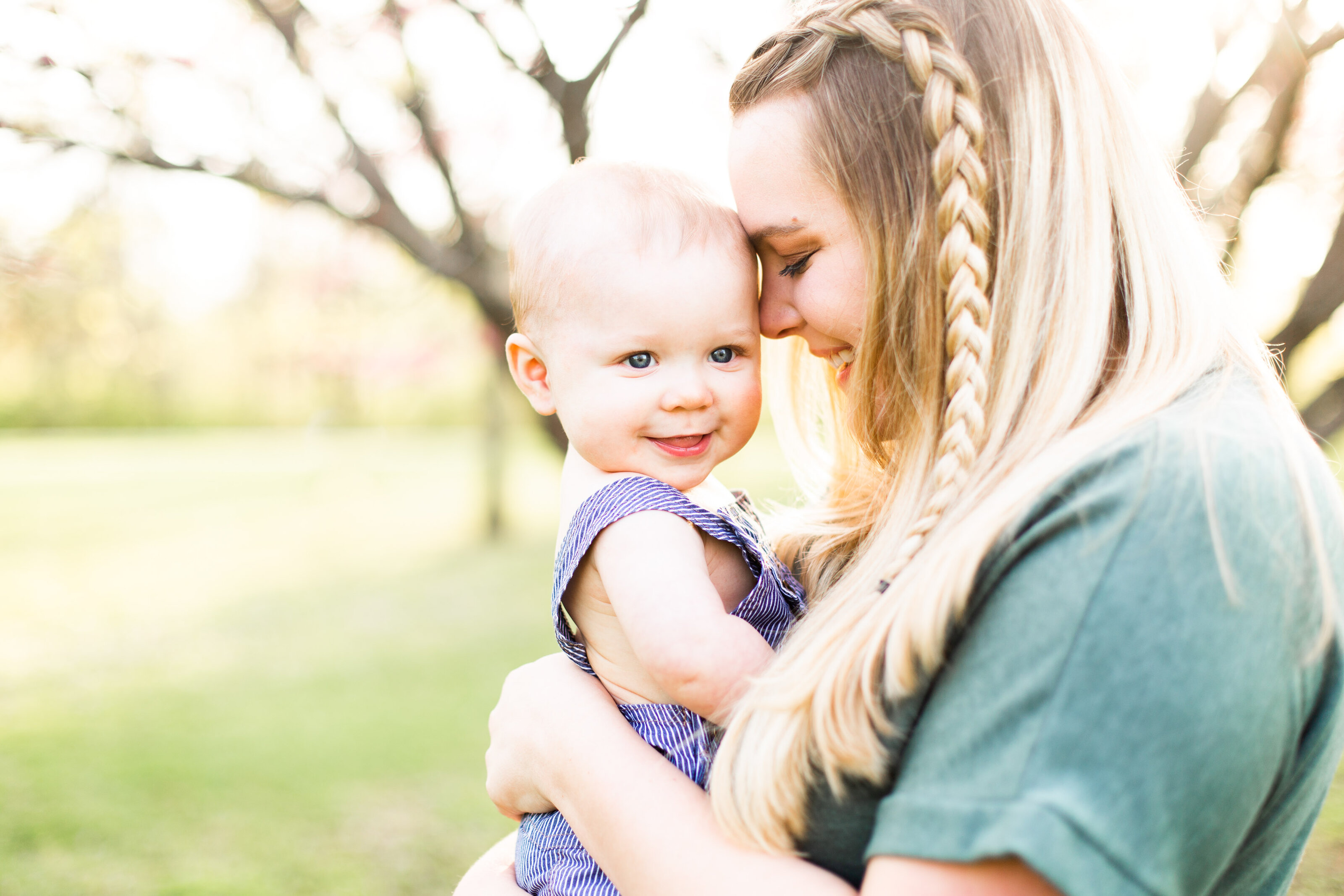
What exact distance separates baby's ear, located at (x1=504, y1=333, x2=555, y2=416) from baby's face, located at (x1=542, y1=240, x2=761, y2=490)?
0.05 m

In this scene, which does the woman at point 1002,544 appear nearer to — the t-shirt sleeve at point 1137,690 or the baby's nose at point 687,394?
the t-shirt sleeve at point 1137,690

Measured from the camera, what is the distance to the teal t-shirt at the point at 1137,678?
84 cm

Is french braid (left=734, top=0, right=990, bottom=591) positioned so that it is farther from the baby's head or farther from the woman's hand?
the woman's hand

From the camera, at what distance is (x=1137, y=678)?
852 millimetres

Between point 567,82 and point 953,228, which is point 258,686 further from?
point 953,228

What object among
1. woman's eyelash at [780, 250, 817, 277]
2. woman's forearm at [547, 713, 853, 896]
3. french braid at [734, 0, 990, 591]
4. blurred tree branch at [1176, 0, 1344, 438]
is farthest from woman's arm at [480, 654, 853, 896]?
blurred tree branch at [1176, 0, 1344, 438]

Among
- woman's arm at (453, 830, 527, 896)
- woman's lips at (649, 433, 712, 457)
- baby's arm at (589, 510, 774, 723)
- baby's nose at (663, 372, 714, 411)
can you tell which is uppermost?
baby's nose at (663, 372, 714, 411)

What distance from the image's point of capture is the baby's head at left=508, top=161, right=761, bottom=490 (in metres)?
1.47

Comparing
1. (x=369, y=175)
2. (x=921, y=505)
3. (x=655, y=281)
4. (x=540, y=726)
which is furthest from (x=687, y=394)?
(x=369, y=175)

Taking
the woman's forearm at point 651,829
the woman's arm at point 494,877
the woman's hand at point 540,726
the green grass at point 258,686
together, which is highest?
the woman's forearm at point 651,829

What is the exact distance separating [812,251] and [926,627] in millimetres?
652

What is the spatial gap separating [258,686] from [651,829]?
6.39 metres

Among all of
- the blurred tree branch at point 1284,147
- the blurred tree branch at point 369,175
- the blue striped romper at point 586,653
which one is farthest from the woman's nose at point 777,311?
the blurred tree branch at point 1284,147

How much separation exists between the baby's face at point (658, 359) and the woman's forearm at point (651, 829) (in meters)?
0.43
